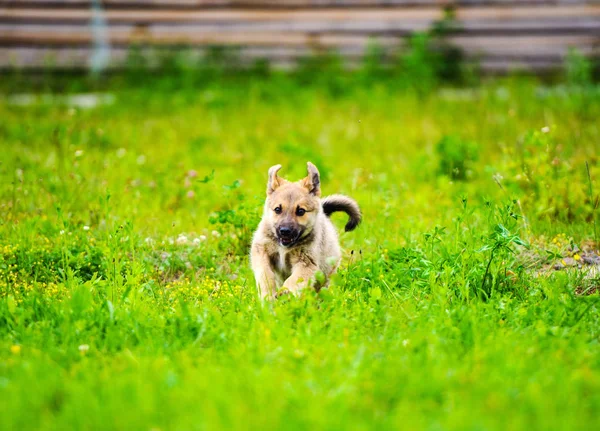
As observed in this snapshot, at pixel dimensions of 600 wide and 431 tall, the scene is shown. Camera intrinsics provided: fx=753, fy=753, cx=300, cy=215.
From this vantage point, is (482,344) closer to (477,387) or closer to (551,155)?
(477,387)

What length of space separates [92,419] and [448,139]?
5068 millimetres

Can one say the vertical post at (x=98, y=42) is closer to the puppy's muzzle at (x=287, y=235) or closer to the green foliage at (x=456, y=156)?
the green foliage at (x=456, y=156)

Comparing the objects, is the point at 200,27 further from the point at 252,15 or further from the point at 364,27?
the point at 364,27

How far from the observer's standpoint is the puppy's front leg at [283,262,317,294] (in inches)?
182

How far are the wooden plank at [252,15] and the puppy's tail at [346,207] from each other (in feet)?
24.7

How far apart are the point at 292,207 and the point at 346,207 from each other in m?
0.55

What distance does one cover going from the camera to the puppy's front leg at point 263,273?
185 inches

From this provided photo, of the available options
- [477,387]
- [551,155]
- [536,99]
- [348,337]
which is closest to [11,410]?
[348,337]

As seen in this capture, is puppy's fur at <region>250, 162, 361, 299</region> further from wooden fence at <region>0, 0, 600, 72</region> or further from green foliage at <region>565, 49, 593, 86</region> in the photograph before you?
wooden fence at <region>0, 0, 600, 72</region>

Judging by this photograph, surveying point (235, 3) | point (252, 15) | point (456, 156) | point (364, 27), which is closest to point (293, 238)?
point (456, 156)

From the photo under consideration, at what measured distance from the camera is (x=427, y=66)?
11.7 m

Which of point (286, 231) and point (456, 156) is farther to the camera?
point (456, 156)

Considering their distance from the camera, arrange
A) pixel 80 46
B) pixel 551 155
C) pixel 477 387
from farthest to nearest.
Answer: pixel 80 46, pixel 551 155, pixel 477 387

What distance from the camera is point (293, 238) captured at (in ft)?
15.9
